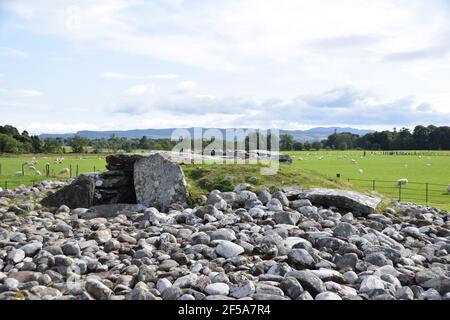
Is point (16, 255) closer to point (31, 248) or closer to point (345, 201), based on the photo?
point (31, 248)

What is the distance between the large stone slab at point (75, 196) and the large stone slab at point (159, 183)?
1672 mm

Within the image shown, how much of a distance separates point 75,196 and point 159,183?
303 cm

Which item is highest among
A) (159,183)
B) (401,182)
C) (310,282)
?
(159,183)

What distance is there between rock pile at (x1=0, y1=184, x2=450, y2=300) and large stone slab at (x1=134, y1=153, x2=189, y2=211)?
1266mm

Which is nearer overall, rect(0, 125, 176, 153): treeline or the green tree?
rect(0, 125, 176, 153): treeline

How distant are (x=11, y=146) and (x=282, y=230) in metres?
79.2

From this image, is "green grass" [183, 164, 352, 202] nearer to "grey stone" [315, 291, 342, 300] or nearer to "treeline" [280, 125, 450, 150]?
"grey stone" [315, 291, 342, 300]

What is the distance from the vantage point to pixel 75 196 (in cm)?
1716

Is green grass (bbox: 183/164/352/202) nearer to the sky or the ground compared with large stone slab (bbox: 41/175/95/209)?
nearer to the sky

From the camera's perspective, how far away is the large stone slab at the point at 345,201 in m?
15.5

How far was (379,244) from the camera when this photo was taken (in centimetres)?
1162

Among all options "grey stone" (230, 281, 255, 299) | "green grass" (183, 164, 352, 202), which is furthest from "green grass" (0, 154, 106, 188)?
"grey stone" (230, 281, 255, 299)

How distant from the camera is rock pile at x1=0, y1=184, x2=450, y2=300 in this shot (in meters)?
8.16

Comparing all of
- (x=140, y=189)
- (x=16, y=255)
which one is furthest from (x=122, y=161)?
(x=16, y=255)
